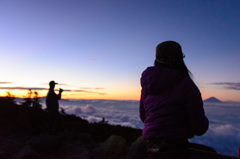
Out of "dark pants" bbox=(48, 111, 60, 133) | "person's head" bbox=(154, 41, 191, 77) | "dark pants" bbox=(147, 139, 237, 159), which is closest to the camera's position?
"dark pants" bbox=(147, 139, 237, 159)

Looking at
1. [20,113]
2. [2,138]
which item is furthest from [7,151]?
[20,113]

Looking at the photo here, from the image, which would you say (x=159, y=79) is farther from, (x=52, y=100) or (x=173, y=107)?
(x=52, y=100)

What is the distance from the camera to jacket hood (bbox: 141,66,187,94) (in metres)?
2.14

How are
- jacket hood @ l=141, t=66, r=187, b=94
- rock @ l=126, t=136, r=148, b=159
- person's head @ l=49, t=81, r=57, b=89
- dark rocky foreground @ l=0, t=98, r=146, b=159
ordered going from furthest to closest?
person's head @ l=49, t=81, r=57, b=89
dark rocky foreground @ l=0, t=98, r=146, b=159
rock @ l=126, t=136, r=148, b=159
jacket hood @ l=141, t=66, r=187, b=94

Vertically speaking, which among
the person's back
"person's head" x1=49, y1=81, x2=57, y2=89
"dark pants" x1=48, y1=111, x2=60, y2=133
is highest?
"person's head" x1=49, y1=81, x2=57, y2=89

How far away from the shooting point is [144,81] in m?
2.38

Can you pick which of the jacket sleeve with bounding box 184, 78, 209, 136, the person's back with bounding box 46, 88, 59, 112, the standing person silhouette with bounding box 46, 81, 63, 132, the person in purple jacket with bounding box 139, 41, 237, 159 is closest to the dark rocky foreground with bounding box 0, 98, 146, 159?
the standing person silhouette with bounding box 46, 81, 63, 132

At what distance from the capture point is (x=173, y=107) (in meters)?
2.10

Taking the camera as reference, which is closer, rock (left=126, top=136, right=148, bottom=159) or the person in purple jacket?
the person in purple jacket

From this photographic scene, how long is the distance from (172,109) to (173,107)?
21 millimetres

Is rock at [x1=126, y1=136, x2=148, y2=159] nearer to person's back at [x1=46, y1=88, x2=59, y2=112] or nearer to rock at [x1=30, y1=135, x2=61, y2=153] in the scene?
rock at [x1=30, y1=135, x2=61, y2=153]

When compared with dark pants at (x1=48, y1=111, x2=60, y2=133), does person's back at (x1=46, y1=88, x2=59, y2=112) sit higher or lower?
higher

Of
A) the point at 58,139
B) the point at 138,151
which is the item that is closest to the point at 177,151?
the point at 138,151

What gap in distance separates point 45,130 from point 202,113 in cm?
939
